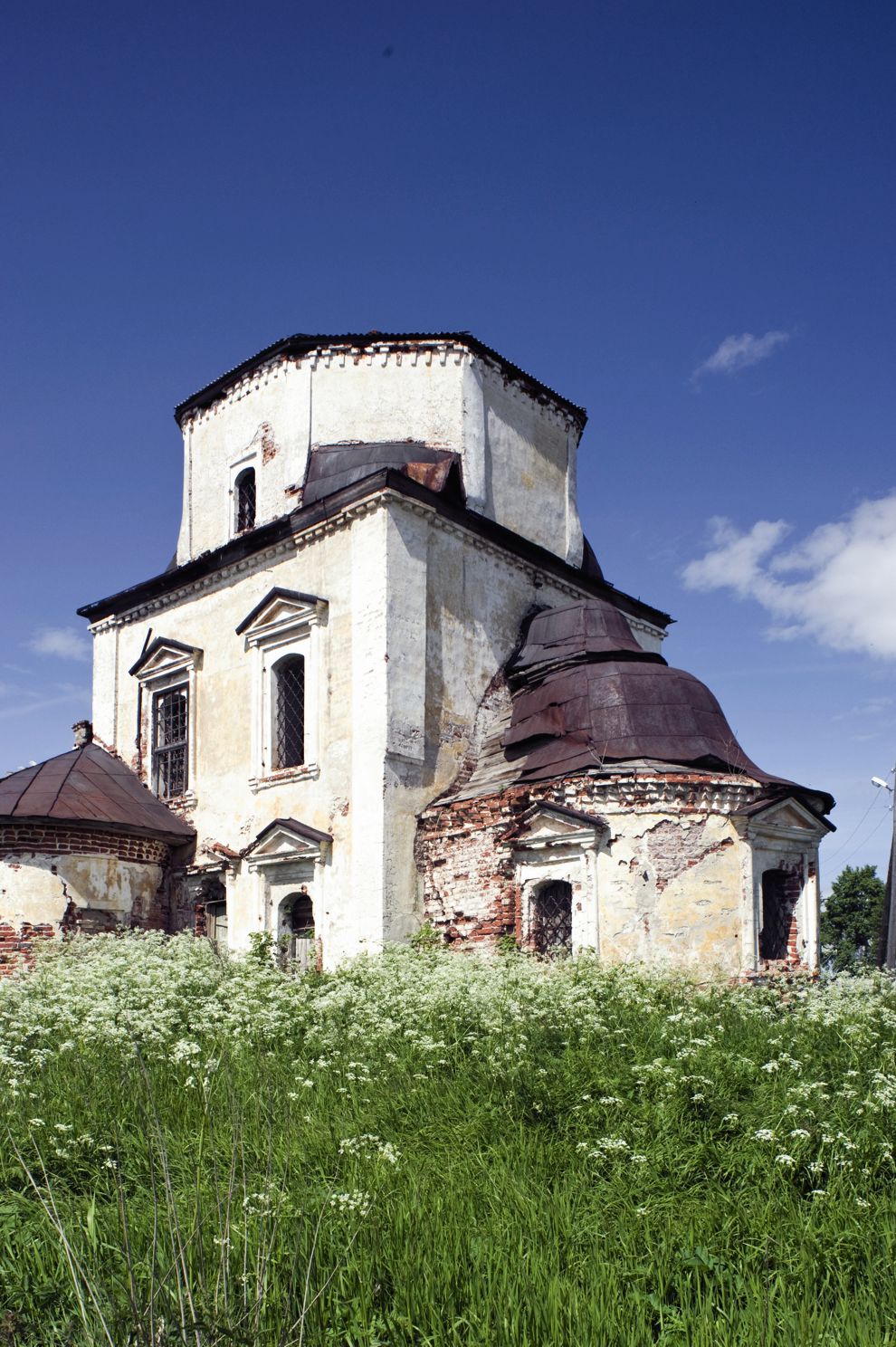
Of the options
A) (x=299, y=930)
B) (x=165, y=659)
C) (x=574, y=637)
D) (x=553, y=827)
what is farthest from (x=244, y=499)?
(x=553, y=827)

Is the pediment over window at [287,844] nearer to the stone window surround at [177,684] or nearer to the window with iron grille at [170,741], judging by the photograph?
the stone window surround at [177,684]

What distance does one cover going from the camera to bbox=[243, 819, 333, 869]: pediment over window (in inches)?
578

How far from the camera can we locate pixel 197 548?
1914 centimetres

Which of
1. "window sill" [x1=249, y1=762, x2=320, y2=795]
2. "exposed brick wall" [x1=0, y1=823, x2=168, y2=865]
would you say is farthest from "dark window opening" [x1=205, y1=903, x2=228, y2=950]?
"window sill" [x1=249, y1=762, x2=320, y2=795]

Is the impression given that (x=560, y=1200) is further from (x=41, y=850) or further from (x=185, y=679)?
(x=185, y=679)

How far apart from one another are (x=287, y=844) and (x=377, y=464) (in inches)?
230

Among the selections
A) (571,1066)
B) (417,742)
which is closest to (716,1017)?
(571,1066)

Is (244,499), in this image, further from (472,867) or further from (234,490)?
(472,867)

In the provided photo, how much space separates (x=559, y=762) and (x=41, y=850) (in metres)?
7.29

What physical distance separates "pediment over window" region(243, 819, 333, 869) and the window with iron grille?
283 centimetres

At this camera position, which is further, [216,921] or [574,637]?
[216,921]

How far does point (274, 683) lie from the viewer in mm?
16500

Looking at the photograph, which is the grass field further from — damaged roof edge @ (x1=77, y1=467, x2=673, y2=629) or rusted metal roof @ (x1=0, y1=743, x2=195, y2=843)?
damaged roof edge @ (x1=77, y1=467, x2=673, y2=629)

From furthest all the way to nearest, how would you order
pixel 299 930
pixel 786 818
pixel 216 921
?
pixel 216 921
pixel 299 930
pixel 786 818
